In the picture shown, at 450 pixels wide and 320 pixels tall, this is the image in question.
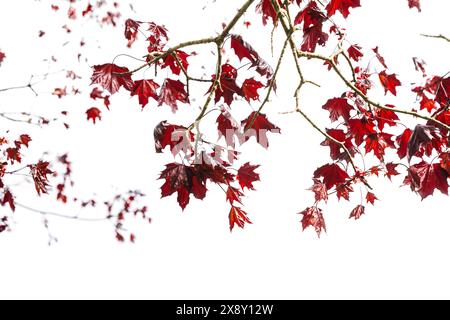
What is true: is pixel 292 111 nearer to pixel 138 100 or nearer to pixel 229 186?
pixel 229 186

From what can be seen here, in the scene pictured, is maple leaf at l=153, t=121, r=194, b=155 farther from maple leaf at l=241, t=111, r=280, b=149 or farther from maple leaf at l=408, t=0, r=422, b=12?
maple leaf at l=408, t=0, r=422, b=12

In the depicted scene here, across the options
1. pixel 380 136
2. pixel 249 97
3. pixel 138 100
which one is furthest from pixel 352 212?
pixel 138 100

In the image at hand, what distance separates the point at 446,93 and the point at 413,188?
1.77 feet

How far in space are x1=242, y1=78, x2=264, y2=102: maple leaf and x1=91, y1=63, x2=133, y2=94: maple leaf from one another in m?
0.61

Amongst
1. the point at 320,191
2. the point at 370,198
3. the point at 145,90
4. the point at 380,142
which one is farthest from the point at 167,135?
the point at 370,198

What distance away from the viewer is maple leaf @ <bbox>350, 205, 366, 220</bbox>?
252 cm

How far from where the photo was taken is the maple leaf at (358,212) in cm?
252

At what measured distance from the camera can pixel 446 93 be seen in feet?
6.69

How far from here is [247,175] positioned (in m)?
1.84

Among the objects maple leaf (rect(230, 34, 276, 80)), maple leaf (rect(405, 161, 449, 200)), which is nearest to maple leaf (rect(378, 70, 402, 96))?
maple leaf (rect(405, 161, 449, 200))

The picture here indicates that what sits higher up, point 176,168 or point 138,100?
point 138,100

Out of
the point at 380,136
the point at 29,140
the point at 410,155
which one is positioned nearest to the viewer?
the point at 410,155

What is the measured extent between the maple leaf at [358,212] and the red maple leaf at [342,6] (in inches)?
47.2

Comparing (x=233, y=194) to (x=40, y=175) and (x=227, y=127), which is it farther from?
(x=40, y=175)
